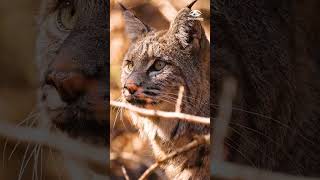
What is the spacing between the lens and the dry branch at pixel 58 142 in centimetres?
242

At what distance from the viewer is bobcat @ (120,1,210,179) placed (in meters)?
2.50

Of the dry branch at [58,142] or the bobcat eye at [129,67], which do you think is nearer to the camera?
the dry branch at [58,142]

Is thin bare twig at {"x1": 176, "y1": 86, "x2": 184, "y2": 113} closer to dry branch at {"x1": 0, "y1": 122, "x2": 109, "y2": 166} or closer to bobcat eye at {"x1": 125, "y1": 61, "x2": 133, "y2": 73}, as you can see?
bobcat eye at {"x1": 125, "y1": 61, "x2": 133, "y2": 73}

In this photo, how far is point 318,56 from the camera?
2.82m

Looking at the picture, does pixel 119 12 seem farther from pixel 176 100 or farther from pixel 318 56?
pixel 318 56

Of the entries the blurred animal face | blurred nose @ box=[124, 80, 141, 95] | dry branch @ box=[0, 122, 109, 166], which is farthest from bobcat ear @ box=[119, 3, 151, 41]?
dry branch @ box=[0, 122, 109, 166]

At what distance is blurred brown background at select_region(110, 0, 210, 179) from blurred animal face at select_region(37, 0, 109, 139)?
0.04 m

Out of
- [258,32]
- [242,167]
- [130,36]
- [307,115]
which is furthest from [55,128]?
[307,115]

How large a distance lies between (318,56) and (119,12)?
1.09 meters

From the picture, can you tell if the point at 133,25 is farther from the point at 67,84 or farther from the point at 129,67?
the point at 67,84

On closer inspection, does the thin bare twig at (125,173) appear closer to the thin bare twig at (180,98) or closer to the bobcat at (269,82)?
the thin bare twig at (180,98)

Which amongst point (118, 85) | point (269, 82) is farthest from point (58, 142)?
point (269, 82)

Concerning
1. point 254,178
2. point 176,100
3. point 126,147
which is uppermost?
point 176,100

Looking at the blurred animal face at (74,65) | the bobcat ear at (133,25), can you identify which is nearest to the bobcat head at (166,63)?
the bobcat ear at (133,25)
